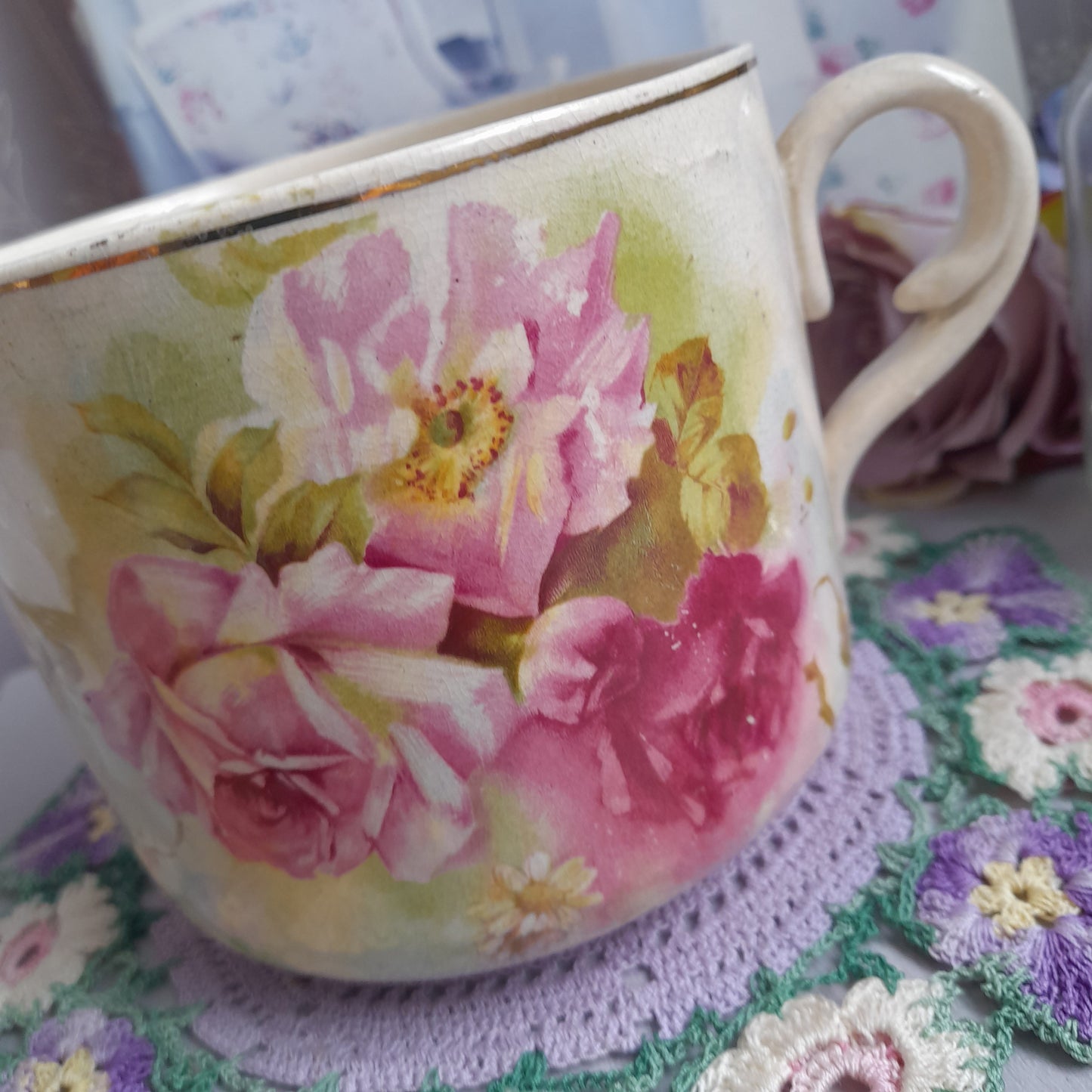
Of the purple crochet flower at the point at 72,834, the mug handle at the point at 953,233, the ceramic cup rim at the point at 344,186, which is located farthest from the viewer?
the purple crochet flower at the point at 72,834

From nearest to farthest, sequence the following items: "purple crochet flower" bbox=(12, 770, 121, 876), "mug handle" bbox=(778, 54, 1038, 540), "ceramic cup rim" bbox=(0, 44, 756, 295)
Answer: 1. "ceramic cup rim" bbox=(0, 44, 756, 295)
2. "mug handle" bbox=(778, 54, 1038, 540)
3. "purple crochet flower" bbox=(12, 770, 121, 876)

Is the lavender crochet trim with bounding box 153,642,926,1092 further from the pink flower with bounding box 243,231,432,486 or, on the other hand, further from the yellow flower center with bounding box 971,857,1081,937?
the pink flower with bounding box 243,231,432,486

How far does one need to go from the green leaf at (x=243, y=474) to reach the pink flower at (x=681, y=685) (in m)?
0.08

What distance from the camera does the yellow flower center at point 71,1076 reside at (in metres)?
0.35

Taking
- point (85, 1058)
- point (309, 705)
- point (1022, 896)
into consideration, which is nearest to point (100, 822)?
point (85, 1058)

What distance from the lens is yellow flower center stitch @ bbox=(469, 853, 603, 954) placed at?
308 millimetres

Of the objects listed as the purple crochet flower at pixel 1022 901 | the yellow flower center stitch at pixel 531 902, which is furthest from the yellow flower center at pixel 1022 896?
the yellow flower center stitch at pixel 531 902

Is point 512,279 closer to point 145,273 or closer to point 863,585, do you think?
point 145,273

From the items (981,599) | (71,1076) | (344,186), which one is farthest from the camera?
(981,599)

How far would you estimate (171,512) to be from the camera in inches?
10.7

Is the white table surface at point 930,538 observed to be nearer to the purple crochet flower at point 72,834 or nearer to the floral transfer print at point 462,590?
the purple crochet flower at point 72,834

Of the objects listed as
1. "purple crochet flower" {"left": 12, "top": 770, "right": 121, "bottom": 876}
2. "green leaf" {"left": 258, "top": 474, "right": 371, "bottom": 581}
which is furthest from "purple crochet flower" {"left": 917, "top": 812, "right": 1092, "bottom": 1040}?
"purple crochet flower" {"left": 12, "top": 770, "right": 121, "bottom": 876}

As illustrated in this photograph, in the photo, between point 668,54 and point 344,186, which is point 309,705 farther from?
point 668,54

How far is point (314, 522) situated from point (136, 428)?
49mm
